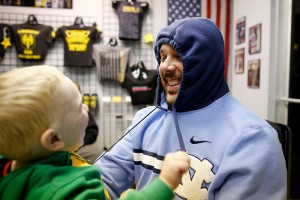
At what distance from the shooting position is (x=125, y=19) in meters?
3.93

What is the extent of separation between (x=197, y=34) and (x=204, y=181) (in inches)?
21.1

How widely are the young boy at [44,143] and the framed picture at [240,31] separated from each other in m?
3.37

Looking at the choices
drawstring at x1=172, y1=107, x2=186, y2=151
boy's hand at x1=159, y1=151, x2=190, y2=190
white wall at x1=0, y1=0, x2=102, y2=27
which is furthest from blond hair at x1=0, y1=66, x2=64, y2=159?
white wall at x1=0, y1=0, x2=102, y2=27

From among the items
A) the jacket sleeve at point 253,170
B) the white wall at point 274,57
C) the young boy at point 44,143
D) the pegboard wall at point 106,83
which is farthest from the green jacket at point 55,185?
the pegboard wall at point 106,83

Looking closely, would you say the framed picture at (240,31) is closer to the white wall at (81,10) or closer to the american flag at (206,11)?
the american flag at (206,11)

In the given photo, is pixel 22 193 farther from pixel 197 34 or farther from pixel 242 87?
pixel 242 87

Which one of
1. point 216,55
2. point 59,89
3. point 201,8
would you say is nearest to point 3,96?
point 59,89

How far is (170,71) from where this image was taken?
1226mm

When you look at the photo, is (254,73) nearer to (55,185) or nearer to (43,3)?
(43,3)

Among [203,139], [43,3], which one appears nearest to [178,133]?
[203,139]

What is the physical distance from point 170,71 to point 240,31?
2943mm

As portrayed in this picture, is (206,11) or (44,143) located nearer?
(44,143)

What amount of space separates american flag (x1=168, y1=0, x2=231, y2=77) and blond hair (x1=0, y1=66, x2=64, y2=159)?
3.68 m

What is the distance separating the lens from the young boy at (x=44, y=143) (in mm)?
628
